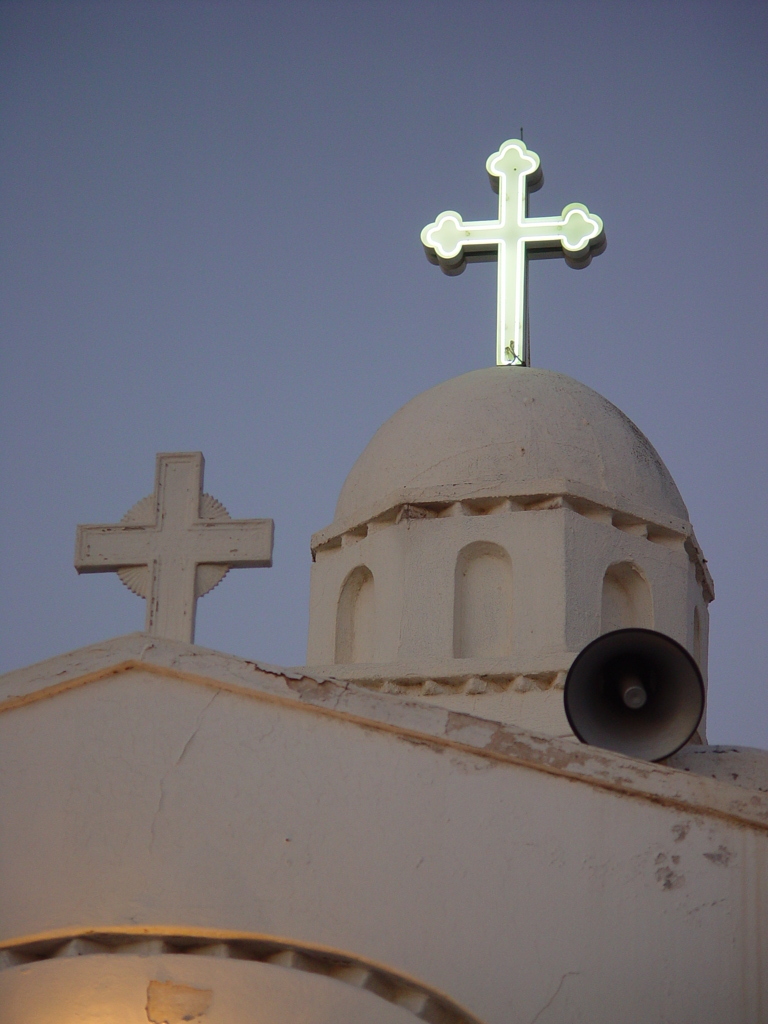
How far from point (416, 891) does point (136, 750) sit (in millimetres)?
1380

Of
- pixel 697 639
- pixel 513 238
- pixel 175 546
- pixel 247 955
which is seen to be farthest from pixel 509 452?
pixel 247 955

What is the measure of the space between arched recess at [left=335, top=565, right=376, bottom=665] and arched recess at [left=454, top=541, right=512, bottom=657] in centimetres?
69

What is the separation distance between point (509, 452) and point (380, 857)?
510 centimetres

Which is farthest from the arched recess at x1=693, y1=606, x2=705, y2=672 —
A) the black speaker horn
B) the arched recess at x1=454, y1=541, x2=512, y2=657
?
the black speaker horn

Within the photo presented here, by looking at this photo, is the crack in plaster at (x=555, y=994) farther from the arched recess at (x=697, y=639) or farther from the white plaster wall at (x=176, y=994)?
the arched recess at (x=697, y=639)

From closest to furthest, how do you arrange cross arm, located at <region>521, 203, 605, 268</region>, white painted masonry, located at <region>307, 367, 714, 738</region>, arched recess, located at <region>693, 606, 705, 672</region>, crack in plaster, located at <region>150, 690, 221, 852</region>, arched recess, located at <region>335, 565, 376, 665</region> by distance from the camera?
crack in plaster, located at <region>150, 690, 221, 852</region> → white painted masonry, located at <region>307, 367, 714, 738</region> → arched recess, located at <region>335, 565, 376, 665</region> → arched recess, located at <region>693, 606, 705, 672</region> → cross arm, located at <region>521, 203, 605, 268</region>

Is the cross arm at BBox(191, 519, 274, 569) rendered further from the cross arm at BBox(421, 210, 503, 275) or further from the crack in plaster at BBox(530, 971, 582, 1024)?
the cross arm at BBox(421, 210, 503, 275)

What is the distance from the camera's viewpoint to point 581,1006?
6.76 metres

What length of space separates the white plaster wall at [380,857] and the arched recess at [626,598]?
14.3 ft

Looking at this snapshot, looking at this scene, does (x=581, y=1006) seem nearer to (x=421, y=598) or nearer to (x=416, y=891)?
(x=416, y=891)

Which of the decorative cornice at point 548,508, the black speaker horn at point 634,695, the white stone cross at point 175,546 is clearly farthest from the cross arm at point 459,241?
the black speaker horn at point 634,695

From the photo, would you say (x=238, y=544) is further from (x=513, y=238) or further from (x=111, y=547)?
(x=513, y=238)

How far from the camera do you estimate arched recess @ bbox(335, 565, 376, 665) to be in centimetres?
1176

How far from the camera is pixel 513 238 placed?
44.0 feet
